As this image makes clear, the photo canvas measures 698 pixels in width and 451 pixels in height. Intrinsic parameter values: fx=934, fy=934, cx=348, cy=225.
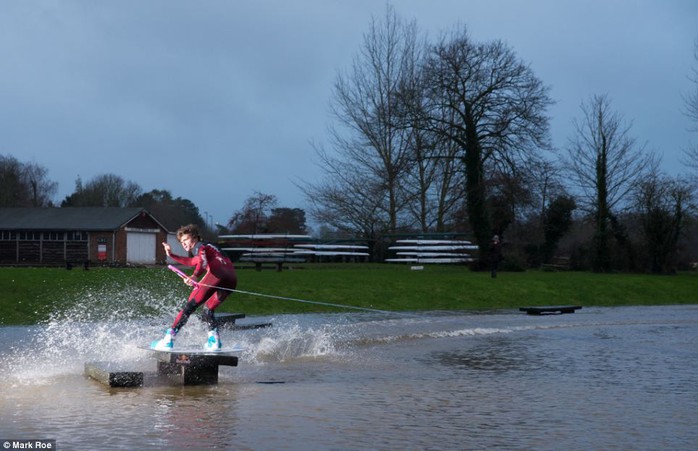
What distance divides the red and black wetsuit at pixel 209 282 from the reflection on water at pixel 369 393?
1038 millimetres

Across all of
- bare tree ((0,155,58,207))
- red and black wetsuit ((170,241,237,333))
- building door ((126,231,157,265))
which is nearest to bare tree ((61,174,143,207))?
bare tree ((0,155,58,207))

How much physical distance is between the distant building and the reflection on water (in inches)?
1997

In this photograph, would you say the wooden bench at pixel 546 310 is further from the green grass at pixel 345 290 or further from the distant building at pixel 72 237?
the distant building at pixel 72 237

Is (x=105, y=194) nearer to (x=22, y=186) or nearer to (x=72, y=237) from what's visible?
(x=22, y=186)

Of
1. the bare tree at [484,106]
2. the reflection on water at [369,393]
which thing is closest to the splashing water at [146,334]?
the reflection on water at [369,393]

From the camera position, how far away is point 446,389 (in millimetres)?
12578

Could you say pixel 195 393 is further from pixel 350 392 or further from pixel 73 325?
pixel 73 325

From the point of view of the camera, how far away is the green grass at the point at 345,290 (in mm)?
25828

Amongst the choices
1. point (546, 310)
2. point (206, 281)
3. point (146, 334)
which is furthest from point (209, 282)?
point (546, 310)

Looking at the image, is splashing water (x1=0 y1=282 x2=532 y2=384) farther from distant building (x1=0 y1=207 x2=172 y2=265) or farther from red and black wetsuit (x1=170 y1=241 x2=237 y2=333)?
distant building (x1=0 y1=207 x2=172 y2=265)

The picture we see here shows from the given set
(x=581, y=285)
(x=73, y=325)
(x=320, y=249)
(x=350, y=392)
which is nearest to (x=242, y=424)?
(x=350, y=392)

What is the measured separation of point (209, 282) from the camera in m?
14.1

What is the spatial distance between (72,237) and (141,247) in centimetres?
574

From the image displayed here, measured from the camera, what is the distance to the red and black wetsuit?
13.9 metres
